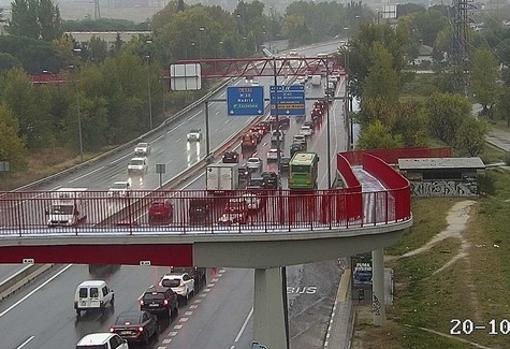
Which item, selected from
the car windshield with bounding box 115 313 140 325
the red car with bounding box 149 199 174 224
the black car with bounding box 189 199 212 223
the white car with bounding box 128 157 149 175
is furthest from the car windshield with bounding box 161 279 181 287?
the white car with bounding box 128 157 149 175

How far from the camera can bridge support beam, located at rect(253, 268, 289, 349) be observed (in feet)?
70.5

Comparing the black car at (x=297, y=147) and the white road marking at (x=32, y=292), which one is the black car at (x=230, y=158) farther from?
the white road marking at (x=32, y=292)

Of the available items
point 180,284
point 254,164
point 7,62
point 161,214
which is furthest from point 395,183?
point 7,62

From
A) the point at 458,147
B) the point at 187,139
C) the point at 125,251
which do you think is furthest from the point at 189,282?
the point at 187,139

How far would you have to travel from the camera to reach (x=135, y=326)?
88.3 feet

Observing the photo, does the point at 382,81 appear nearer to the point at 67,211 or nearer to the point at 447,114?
the point at 447,114

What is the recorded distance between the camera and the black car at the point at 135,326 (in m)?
26.7

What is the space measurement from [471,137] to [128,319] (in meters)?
39.5

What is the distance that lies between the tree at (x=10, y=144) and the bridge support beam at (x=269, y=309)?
36056 mm

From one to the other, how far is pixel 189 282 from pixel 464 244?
446 inches

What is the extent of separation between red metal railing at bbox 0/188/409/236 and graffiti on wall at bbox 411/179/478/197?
75.3ft

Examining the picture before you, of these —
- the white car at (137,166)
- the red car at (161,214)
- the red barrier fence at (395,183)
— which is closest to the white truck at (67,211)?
the red car at (161,214)

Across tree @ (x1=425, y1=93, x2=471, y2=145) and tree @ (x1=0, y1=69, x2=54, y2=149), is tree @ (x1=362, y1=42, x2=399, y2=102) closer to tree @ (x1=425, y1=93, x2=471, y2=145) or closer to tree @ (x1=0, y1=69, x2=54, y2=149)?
tree @ (x1=425, y1=93, x2=471, y2=145)

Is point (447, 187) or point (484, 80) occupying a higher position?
point (484, 80)
